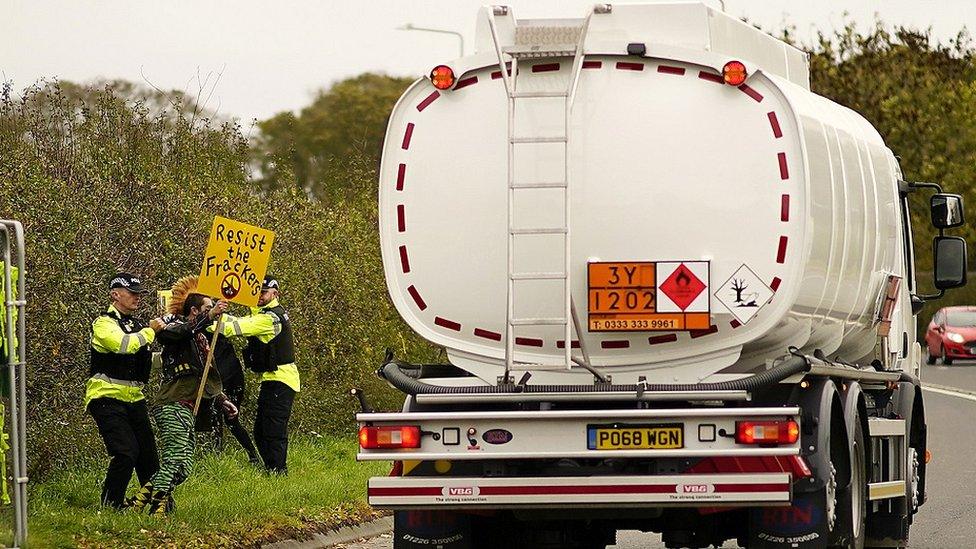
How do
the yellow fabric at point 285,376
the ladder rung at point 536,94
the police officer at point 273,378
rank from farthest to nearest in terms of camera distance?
the yellow fabric at point 285,376
the police officer at point 273,378
the ladder rung at point 536,94

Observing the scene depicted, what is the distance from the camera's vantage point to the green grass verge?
1196 centimetres

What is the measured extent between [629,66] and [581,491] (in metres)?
2.20

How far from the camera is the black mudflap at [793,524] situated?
10.3 meters

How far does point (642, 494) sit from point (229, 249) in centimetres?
552

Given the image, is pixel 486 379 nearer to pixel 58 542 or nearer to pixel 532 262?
pixel 532 262

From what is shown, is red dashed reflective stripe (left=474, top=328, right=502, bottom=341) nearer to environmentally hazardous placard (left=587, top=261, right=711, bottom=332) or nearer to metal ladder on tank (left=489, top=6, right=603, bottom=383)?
metal ladder on tank (left=489, top=6, right=603, bottom=383)

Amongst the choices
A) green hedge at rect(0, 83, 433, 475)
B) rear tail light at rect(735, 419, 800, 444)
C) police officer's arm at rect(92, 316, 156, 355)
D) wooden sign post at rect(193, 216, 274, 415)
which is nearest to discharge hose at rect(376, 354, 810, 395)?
rear tail light at rect(735, 419, 800, 444)

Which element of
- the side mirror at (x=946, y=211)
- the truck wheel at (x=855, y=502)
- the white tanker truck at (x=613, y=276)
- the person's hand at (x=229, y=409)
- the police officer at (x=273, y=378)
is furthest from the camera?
the police officer at (x=273, y=378)

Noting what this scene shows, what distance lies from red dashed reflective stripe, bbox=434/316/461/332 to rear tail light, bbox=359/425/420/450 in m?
0.67

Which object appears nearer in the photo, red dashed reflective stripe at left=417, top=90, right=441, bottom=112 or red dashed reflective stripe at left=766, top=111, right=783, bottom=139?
red dashed reflective stripe at left=766, top=111, right=783, bottom=139

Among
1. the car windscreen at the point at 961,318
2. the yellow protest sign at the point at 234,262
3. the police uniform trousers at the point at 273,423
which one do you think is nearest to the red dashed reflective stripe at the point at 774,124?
the yellow protest sign at the point at 234,262

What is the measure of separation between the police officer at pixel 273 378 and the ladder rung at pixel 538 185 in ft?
20.4

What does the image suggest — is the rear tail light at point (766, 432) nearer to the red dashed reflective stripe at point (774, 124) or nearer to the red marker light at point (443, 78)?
the red dashed reflective stripe at point (774, 124)

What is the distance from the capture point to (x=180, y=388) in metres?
14.2
